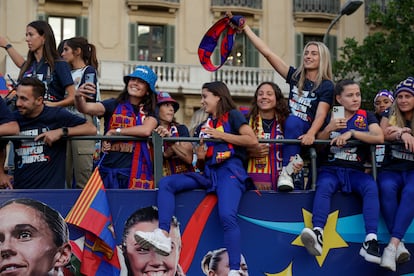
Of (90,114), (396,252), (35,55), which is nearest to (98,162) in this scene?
(90,114)

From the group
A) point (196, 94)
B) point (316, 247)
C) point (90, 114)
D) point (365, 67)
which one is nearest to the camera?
point (316, 247)

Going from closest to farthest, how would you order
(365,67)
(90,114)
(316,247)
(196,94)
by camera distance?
(316,247)
(90,114)
(365,67)
(196,94)

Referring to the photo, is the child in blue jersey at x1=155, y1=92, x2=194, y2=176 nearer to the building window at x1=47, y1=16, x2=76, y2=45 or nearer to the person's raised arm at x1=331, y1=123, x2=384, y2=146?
the person's raised arm at x1=331, y1=123, x2=384, y2=146

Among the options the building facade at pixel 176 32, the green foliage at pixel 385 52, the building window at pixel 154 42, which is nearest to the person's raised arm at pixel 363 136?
the green foliage at pixel 385 52

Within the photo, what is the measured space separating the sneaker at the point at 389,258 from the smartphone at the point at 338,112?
1.36 meters

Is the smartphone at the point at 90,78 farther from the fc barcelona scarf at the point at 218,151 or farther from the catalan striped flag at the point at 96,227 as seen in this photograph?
the fc barcelona scarf at the point at 218,151

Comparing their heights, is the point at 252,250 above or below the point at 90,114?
below

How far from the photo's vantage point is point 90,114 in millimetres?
7434

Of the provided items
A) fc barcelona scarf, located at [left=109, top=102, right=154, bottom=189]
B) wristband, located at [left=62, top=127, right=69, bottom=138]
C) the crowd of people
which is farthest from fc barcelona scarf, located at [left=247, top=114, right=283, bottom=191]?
wristband, located at [left=62, top=127, right=69, bottom=138]

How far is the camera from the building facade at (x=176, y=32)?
2716cm

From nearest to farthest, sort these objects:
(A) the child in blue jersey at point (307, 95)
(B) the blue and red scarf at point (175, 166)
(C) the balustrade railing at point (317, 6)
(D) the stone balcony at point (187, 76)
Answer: (A) the child in blue jersey at point (307, 95) < (B) the blue and red scarf at point (175, 166) < (D) the stone balcony at point (187, 76) < (C) the balustrade railing at point (317, 6)

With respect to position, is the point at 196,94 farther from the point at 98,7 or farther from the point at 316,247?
the point at 316,247

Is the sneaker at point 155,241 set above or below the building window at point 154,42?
below

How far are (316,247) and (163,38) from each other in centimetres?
2244
